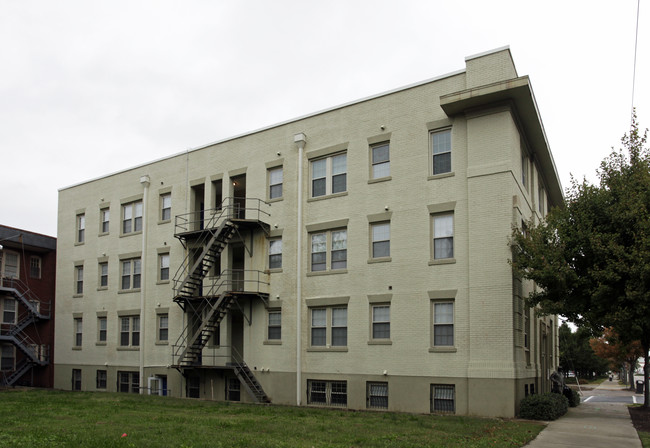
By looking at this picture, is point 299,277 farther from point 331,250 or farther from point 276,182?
point 276,182

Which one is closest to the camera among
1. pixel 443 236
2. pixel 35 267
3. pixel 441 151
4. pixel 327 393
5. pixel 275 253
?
pixel 443 236

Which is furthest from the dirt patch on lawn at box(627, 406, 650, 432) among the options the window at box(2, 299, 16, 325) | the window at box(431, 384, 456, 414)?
the window at box(2, 299, 16, 325)

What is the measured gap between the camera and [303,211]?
2742cm

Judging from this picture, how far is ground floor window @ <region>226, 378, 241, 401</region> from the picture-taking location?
1125 inches

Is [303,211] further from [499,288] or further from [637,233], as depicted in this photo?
[637,233]

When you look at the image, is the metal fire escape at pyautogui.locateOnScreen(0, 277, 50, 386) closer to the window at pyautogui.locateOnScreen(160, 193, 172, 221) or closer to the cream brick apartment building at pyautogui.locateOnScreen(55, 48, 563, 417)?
the cream brick apartment building at pyautogui.locateOnScreen(55, 48, 563, 417)

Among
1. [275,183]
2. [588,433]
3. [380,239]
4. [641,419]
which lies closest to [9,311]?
[275,183]

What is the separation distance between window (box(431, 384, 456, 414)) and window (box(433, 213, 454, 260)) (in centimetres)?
484

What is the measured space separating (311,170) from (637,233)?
13.6 metres

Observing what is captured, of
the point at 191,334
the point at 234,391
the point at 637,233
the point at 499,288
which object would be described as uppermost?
the point at 637,233

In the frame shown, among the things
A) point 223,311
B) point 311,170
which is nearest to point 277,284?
point 223,311

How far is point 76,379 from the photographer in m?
36.3

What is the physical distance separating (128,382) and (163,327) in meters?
3.91

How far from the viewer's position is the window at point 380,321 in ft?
80.5
